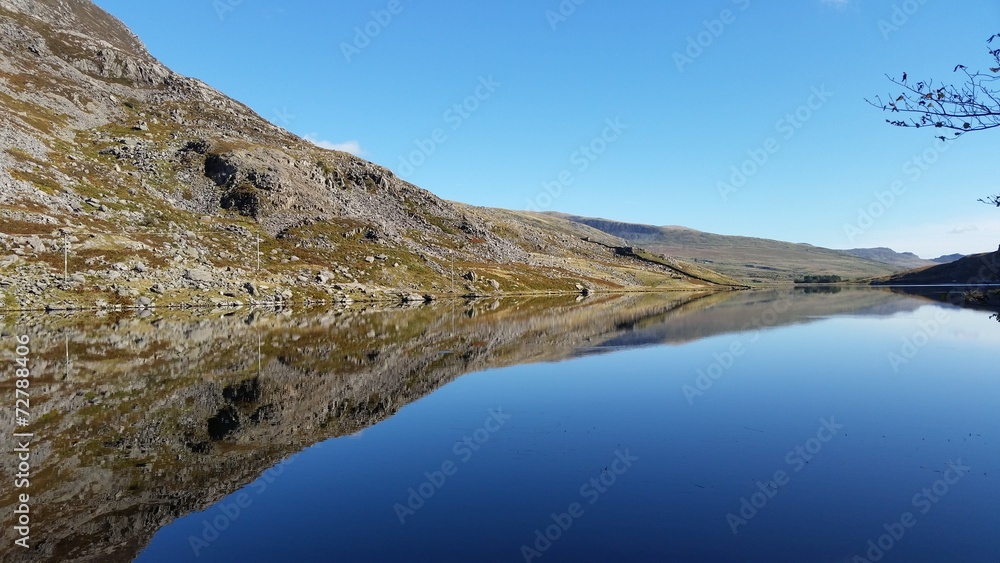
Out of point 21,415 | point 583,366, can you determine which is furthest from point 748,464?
point 21,415

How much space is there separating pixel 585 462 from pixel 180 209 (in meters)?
134

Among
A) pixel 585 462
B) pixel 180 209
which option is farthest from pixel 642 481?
pixel 180 209

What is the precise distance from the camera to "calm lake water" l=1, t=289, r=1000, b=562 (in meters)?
13.9

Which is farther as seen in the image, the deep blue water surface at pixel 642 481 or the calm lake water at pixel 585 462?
the calm lake water at pixel 585 462

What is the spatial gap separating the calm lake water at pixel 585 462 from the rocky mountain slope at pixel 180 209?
190 ft

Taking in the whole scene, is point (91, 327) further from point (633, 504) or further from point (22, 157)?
point (22, 157)

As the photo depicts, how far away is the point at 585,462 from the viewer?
20.1 metres

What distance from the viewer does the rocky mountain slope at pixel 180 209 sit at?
86.6m

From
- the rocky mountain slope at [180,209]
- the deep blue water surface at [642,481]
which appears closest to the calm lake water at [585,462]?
the deep blue water surface at [642,481]

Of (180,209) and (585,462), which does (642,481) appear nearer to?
(585,462)

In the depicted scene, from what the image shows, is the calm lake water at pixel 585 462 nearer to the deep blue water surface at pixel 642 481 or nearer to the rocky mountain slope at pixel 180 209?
the deep blue water surface at pixel 642 481

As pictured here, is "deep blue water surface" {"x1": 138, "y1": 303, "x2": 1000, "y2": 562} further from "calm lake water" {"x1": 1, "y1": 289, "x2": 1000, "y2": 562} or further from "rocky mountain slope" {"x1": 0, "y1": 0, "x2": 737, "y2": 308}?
"rocky mountain slope" {"x1": 0, "y1": 0, "x2": 737, "y2": 308}

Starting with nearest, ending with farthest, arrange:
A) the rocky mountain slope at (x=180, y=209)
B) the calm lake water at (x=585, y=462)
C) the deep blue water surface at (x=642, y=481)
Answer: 1. the deep blue water surface at (x=642, y=481)
2. the calm lake water at (x=585, y=462)
3. the rocky mountain slope at (x=180, y=209)

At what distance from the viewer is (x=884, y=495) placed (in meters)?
16.5
